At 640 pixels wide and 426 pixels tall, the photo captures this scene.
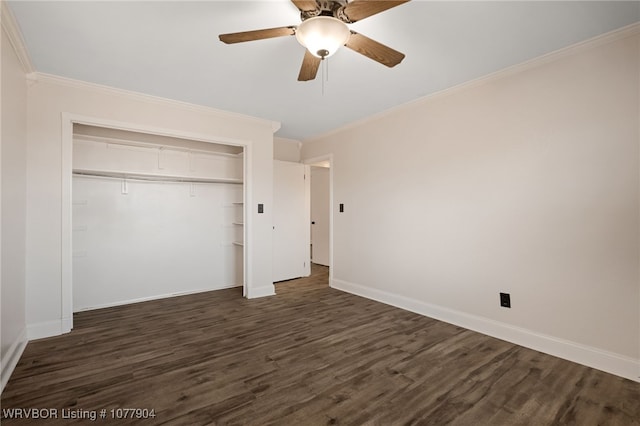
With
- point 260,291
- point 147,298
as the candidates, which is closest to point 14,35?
point 147,298

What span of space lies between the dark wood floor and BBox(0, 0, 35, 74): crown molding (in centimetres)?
249

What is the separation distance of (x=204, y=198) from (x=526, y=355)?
4.32 m

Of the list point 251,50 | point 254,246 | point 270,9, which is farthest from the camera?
point 254,246

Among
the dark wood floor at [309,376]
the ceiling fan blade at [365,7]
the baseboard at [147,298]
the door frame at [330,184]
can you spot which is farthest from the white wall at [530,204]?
the baseboard at [147,298]

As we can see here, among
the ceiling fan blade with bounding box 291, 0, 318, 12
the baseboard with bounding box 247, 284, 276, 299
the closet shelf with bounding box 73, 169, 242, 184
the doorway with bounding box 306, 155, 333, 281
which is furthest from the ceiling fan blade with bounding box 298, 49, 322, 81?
the doorway with bounding box 306, 155, 333, 281

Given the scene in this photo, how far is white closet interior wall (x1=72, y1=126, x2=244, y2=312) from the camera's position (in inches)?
144

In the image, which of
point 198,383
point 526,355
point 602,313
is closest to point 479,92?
point 602,313

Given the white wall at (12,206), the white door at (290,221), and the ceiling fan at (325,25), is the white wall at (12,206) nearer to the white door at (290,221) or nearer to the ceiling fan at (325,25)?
the ceiling fan at (325,25)

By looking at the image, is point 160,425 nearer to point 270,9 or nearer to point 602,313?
point 270,9

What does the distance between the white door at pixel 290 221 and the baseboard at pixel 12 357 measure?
9.96 feet

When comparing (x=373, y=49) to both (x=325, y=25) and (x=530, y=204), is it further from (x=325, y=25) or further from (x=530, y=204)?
(x=530, y=204)

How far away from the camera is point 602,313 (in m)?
2.27

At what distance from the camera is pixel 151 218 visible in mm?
4109

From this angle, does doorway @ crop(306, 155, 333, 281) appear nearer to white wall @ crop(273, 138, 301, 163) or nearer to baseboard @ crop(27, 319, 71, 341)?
white wall @ crop(273, 138, 301, 163)
